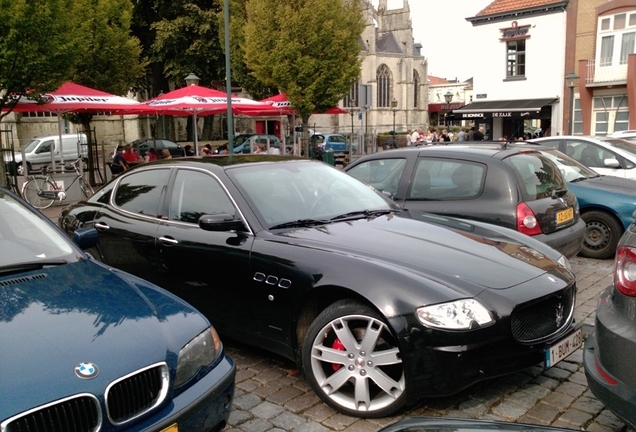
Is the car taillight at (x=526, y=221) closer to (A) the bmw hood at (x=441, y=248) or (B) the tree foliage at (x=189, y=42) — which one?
(A) the bmw hood at (x=441, y=248)

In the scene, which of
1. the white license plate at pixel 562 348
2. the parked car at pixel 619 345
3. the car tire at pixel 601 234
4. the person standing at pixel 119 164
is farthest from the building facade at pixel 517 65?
the parked car at pixel 619 345

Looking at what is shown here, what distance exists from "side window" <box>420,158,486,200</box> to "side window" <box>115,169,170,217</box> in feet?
9.57

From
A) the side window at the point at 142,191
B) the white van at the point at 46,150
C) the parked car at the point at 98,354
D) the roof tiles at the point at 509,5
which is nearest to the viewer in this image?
the parked car at the point at 98,354

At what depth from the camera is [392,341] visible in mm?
3484

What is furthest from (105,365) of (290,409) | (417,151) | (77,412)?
(417,151)

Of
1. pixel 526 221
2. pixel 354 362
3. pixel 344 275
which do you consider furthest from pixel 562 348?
pixel 526 221

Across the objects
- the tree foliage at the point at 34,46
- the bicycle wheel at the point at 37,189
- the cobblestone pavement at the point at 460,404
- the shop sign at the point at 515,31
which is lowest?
the cobblestone pavement at the point at 460,404

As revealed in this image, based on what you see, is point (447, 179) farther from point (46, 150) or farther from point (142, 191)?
point (46, 150)

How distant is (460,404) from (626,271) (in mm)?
1358

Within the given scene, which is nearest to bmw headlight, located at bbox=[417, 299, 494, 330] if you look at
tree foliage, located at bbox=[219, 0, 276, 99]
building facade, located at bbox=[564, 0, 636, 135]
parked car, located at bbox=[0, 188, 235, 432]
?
parked car, located at bbox=[0, 188, 235, 432]

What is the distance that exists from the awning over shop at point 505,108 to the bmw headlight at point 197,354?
27.4 meters

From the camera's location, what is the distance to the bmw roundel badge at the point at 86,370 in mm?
2389

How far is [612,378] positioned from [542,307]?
789 mm

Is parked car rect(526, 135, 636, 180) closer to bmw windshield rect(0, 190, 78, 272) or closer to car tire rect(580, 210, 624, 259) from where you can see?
car tire rect(580, 210, 624, 259)
